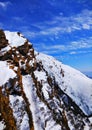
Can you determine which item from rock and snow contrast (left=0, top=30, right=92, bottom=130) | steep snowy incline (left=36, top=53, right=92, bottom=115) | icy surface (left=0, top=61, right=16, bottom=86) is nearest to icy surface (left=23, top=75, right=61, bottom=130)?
rock and snow contrast (left=0, top=30, right=92, bottom=130)

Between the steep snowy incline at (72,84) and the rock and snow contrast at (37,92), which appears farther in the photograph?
the steep snowy incline at (72,84)

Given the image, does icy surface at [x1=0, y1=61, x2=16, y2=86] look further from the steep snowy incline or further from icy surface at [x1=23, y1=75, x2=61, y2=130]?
the steep snowy incline

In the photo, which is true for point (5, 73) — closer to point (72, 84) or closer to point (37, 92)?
point (37, 92)

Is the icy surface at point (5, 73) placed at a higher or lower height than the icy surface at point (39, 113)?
higher

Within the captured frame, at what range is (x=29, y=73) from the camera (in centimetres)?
10744

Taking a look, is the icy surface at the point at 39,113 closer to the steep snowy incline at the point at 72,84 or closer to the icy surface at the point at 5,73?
the icy surface at the point at 5,73

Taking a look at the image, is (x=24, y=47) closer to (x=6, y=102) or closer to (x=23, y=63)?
(x=23, y=63)

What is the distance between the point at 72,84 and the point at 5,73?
158ft

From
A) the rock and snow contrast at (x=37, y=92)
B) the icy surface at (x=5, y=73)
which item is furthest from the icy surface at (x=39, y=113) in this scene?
the icy surface at (x=5, y=73)

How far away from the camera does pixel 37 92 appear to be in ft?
326

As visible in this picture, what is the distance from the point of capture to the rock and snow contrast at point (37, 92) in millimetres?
85938

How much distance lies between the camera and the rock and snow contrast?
8594cm

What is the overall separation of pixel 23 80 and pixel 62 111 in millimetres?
17251

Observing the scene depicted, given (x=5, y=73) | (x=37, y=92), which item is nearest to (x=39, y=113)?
(x=37, y=92)
